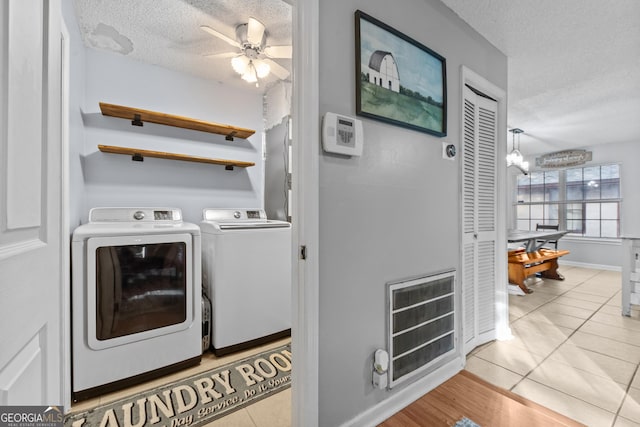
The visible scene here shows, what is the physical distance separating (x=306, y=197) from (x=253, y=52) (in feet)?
5.56

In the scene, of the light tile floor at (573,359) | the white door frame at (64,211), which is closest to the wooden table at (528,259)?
the light tile floor at (573,359)

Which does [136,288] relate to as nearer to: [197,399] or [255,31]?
[197,399]

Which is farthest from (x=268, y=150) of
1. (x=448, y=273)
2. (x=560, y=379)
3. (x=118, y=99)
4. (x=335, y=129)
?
(x=560, y=379)

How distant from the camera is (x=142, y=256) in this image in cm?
185

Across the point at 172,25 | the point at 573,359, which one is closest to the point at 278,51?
the point at 172,25

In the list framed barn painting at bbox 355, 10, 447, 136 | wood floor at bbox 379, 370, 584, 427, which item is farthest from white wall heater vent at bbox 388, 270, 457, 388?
framed barn painting at bbox 355, 10, 447, 136

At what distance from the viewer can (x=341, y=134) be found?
1312mm

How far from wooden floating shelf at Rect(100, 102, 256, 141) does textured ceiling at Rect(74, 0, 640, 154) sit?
568 millimetres

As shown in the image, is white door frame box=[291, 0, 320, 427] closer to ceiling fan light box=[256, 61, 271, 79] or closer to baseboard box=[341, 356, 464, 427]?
baseboard box=[341, 356, 464, 427]

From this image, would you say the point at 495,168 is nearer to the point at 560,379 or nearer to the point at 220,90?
the point at 560,379

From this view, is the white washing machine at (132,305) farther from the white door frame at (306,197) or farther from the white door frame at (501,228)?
the white door frame at (501,228)

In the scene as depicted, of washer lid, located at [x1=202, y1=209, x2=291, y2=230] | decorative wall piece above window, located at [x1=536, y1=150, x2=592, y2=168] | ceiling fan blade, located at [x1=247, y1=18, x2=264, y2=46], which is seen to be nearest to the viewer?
ceiling fan blade, located at [x1=247, y1=18, x2=264, y2=46]

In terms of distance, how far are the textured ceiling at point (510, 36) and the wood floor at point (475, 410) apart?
2.22 m

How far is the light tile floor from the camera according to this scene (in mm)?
1632
